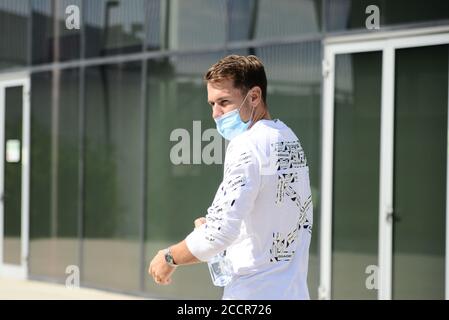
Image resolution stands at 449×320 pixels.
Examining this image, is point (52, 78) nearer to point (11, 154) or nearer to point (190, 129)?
point (11, 154)

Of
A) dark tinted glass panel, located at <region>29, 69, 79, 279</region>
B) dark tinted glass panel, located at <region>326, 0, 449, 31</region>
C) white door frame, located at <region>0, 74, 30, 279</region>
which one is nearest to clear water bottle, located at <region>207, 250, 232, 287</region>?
dark tinted glass panel, located at <region>326, 0, 449, 31</region>

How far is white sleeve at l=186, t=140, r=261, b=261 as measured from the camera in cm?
214

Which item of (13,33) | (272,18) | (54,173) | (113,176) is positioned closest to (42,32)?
(13,33)

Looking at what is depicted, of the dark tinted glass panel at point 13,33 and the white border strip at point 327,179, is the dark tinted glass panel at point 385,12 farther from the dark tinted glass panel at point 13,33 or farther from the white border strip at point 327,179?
the dark tinted glass panel at point 13,33

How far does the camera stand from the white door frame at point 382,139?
6102 millimetres

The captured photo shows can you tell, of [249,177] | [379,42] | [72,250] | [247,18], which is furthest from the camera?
[72,250]

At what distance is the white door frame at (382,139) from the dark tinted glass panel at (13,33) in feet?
14.8

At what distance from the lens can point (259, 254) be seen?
2229mm

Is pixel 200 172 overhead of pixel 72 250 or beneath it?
overhead

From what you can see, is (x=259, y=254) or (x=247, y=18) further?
(x=247, y=18)

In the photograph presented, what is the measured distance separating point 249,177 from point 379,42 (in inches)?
174

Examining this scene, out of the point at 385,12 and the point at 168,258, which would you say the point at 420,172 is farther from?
the point at 168,258

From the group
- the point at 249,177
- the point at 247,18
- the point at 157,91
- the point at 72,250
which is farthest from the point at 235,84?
the point at 72,250
